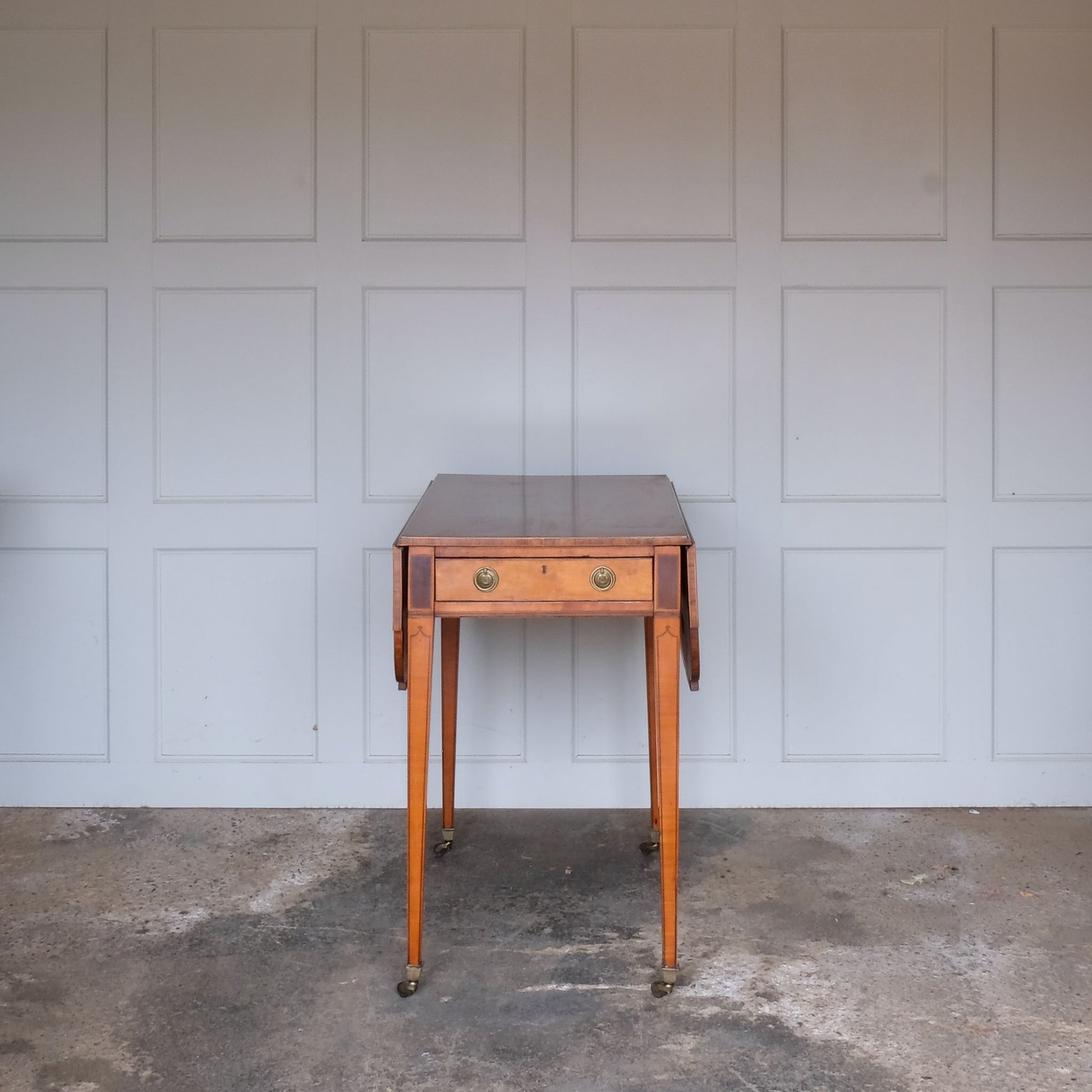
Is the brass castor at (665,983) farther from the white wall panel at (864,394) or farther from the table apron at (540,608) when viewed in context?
the white wall panel at (864,394)

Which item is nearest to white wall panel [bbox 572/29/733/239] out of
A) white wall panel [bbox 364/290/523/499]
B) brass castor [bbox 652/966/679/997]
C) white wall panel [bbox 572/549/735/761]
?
white wall panel [bbox 364/290/523/499]

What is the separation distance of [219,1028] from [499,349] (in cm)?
185

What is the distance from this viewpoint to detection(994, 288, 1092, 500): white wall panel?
3.04 meters

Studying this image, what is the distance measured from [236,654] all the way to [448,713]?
707mm

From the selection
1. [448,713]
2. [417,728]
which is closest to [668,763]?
[417,728]

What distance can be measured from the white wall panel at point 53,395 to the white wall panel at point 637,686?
1481 millimetres

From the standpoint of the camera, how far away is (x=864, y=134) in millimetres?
3010

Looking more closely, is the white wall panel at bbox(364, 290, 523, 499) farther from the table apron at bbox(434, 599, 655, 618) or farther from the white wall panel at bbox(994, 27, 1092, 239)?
the white wall panel at bbox(994, 27, 1092, 239)

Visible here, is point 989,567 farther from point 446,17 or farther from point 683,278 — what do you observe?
point 446,17

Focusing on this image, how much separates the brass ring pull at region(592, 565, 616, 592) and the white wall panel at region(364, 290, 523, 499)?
1.02 meters

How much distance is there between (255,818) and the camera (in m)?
3.05

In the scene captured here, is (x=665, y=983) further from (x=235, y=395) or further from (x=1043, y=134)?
(x=1043, y=134)

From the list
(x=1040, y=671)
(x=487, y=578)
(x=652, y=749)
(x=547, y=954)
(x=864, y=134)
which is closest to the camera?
(x=487, y=578)

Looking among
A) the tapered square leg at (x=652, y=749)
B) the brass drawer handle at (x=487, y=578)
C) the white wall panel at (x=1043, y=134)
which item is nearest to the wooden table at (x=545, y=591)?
the brass drawer handle at (x=487, y=578)
